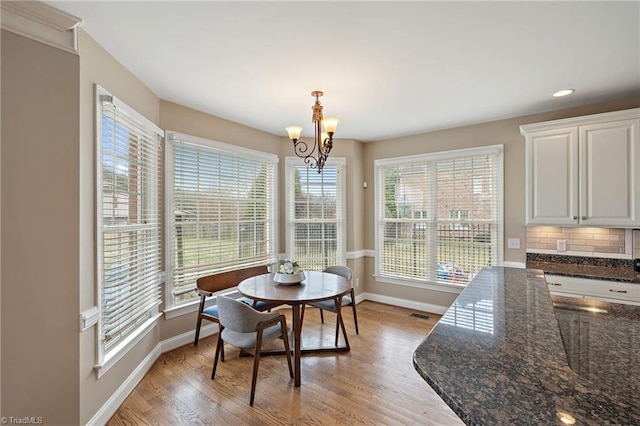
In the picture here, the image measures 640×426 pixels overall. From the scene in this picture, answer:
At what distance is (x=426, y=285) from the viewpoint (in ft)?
13.9

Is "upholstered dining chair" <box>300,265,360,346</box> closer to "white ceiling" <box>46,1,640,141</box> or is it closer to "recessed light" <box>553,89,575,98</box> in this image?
"white ceiling" <box>46,1,640,141</box>

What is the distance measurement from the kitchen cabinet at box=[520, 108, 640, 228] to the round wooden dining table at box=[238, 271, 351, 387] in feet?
7.60

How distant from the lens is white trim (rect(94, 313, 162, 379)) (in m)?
2.01

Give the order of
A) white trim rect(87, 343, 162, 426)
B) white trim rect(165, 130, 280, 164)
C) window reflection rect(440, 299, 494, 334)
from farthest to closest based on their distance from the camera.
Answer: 1. white trim rect(165, 130, 280, 164)
2. white trim rect(87, 343, 162, 426)
3. window reflection rect(440, 299, 494, 334)

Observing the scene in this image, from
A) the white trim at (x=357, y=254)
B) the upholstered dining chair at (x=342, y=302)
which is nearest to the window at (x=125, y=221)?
the upholstered dining chair at (x=342, y=302)

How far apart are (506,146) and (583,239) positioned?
1.33m

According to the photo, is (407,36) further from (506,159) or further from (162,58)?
(506,159)

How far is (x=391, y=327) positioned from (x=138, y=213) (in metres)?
3.10

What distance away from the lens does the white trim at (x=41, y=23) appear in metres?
1.59

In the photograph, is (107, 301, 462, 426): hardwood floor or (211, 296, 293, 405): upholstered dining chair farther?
(211, 296, 293, 405): upholstered dining chair

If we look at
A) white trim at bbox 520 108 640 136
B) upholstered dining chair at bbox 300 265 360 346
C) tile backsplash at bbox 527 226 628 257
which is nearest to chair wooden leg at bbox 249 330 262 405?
upholstered dining chair at bbox 300 265 360 346

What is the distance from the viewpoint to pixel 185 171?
126 inches

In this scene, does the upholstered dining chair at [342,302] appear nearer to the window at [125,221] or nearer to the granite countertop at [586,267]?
the window at [125,221]

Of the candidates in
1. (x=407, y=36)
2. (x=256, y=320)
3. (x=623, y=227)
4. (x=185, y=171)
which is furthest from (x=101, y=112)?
(x=623, y=227)
